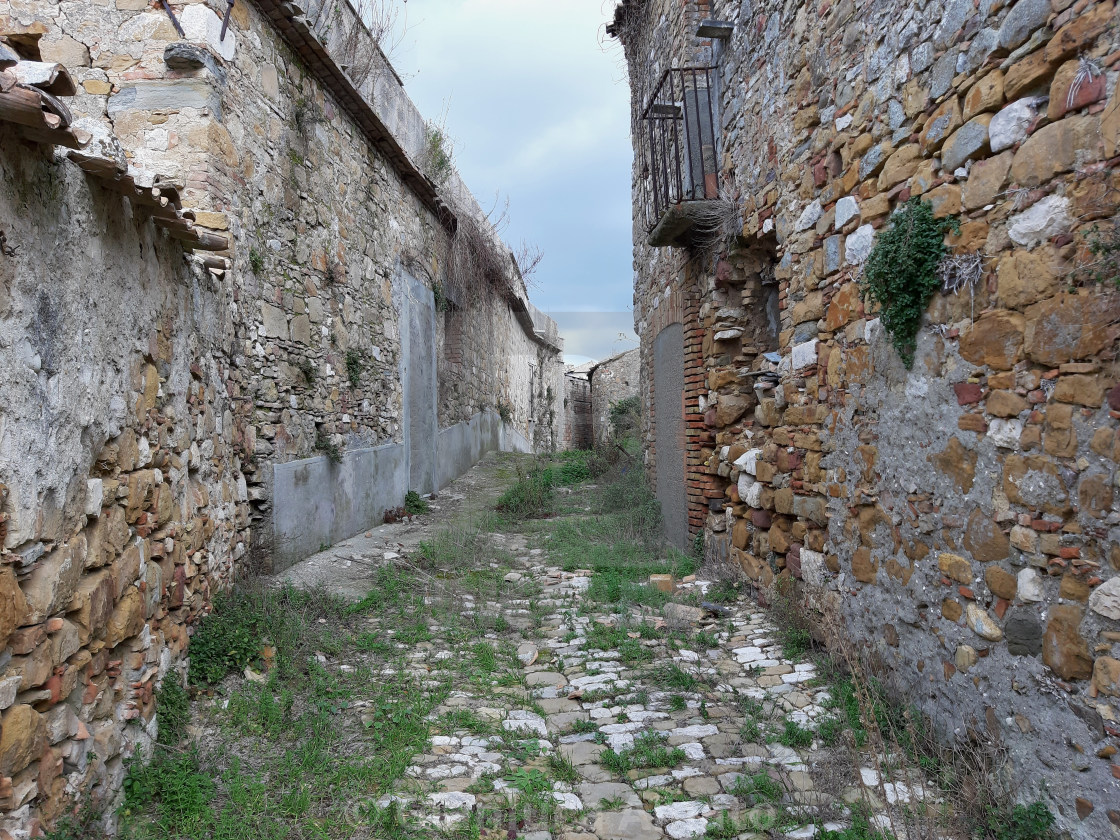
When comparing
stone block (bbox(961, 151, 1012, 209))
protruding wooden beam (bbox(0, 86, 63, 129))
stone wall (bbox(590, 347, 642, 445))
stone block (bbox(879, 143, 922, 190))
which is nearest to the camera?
protruding wooden beam (bbox(0, 86, 63, 129))

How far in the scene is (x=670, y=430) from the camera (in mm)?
6801

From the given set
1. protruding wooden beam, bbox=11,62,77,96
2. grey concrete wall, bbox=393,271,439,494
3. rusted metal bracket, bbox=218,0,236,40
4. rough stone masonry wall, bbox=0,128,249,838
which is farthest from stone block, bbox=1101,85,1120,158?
grey concrete wall, bbox=393,271,439,494

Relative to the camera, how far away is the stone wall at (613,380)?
21359 mm

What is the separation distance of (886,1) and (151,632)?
4.26m

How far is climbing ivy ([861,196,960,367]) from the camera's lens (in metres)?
2.88

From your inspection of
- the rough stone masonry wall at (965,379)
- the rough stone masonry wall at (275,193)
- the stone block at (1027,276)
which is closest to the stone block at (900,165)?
the rough stone masonry wall at (965,379)

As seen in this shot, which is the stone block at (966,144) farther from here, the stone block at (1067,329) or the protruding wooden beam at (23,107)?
the protruding wooden beam at (23,107)

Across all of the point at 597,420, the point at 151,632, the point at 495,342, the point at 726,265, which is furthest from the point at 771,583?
the point at 597,420

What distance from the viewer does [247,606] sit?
411 cm

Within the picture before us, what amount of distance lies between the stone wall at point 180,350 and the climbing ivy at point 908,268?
9.88ft

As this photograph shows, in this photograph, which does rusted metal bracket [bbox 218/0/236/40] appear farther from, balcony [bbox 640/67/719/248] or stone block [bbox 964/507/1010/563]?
stone block [bbox 964/507/1010/563]

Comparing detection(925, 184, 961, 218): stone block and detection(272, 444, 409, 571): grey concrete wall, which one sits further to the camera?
detection(272, 444, 409, 571): grey concrete wall

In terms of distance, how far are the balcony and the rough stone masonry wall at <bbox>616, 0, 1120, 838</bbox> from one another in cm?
86

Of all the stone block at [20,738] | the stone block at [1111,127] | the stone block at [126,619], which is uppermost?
the stone block at [1111,127]
